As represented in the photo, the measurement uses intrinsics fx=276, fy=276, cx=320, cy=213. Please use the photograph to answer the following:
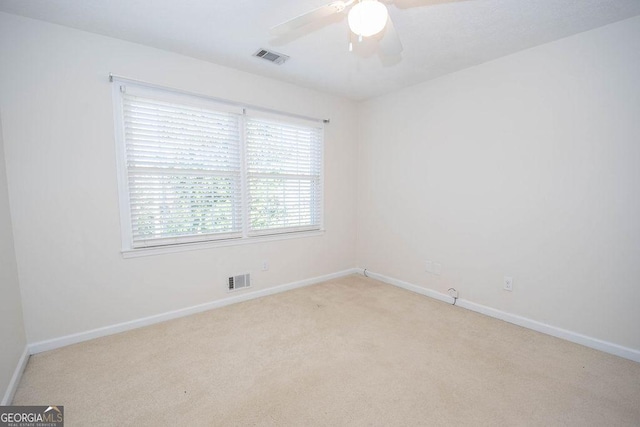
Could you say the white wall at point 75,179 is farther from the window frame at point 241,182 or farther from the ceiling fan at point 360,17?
the ceiling fan at point 360,17

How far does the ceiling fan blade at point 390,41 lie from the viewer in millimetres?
1657

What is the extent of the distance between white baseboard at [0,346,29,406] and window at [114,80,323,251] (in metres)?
0.95

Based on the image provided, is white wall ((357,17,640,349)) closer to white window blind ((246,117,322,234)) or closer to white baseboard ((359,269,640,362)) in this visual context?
white baseboard ((359,269,640,362))

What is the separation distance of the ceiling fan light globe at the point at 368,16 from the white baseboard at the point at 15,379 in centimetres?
286

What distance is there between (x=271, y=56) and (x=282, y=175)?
→ 1.28 metres

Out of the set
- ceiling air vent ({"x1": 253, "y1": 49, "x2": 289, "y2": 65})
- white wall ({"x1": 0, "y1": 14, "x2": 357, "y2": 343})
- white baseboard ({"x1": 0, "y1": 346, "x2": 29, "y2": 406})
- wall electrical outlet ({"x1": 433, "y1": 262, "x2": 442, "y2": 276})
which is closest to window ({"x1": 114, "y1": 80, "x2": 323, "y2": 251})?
white wall ({"x1": 0, "y1": 14, "x2": 357, "y2": 343})

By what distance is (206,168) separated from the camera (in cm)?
282

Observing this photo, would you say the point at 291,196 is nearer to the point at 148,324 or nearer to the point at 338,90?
the point at 338,90

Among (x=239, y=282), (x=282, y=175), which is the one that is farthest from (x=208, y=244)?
(x=282, y=175)

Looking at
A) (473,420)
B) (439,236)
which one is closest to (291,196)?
(439,236)

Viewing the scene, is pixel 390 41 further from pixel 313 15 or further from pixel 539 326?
pixel 539 326

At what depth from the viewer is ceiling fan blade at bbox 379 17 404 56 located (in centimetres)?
166

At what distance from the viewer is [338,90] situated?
11.7 ft

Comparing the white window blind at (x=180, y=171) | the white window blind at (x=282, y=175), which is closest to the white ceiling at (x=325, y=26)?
the white window blind at (x=180, y=171)
